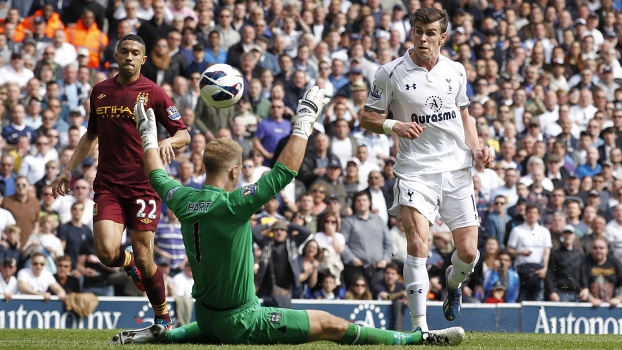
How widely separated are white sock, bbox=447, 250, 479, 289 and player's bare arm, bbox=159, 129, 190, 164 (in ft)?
9.25

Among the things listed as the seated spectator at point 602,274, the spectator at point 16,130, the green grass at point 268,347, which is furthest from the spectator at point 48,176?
the seated spectator at point 602,274

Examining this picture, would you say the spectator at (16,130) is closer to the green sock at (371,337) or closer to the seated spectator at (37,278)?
the seated spectator at (37,278)

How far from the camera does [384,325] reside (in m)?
15.3

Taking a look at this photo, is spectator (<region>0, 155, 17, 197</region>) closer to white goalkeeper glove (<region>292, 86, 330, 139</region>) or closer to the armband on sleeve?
the armband on sleeve

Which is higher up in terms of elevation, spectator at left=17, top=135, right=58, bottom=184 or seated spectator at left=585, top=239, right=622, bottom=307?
spectator at left=17, top=135, right=58, bottom=184

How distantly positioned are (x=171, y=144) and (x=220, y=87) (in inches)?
30.3

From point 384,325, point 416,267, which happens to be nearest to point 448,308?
point 416,267

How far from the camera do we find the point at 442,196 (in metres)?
10.4

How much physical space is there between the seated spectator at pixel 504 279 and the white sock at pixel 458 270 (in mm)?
5684

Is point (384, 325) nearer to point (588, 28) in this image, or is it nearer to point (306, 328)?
point (306, 328)

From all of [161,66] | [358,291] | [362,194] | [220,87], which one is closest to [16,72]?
[161,66]

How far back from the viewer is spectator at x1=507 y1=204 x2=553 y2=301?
55.3ft

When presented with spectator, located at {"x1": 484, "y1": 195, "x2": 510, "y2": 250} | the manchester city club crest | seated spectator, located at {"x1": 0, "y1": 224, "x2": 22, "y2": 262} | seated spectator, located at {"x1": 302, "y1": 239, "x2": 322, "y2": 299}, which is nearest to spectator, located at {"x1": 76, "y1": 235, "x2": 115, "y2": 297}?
seated spectator, located at {"x1": 0, "y1": 224, "x2": 22, "y2": 262}

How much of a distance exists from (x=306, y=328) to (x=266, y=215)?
8.86 m
